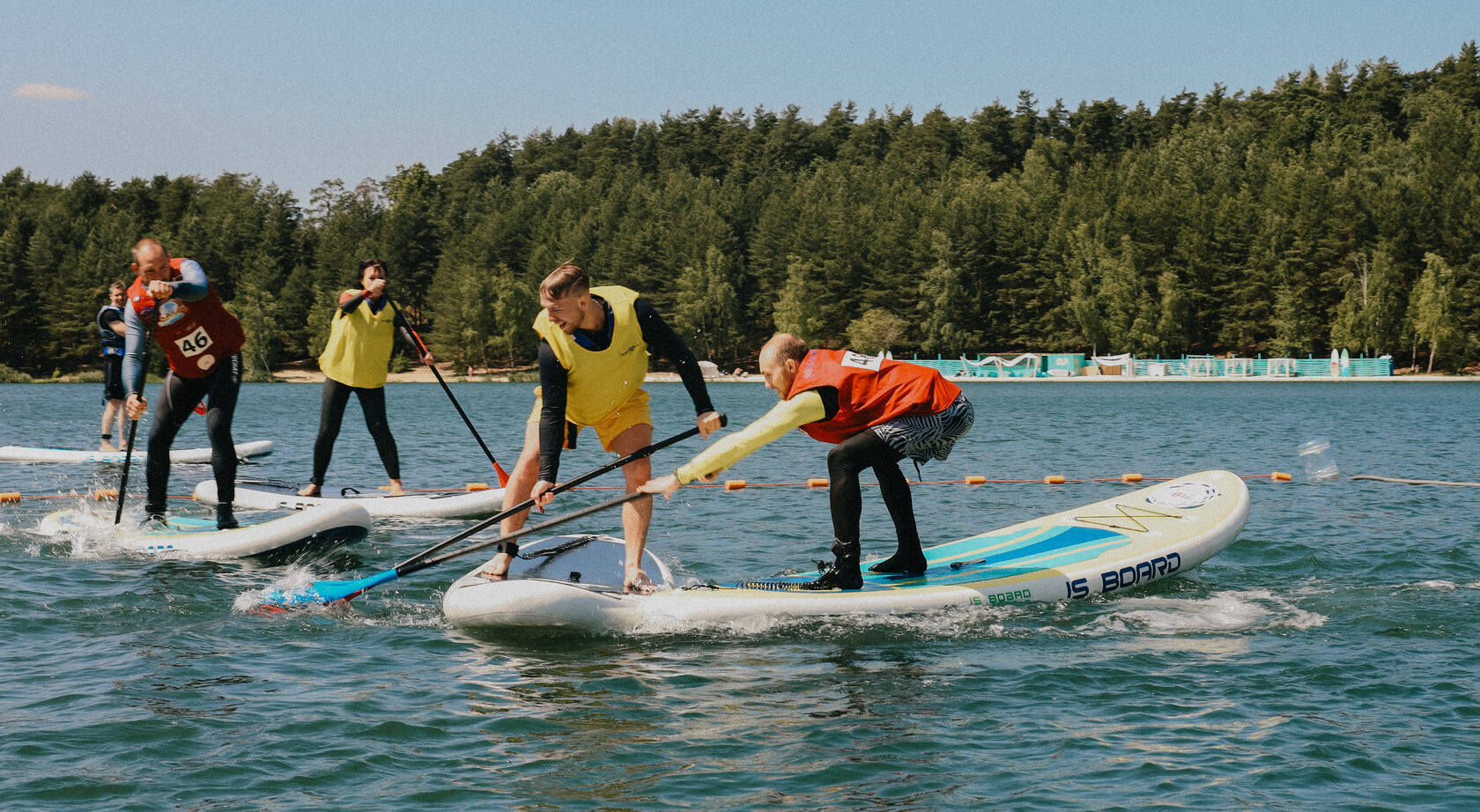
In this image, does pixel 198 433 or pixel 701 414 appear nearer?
pixel 701 414

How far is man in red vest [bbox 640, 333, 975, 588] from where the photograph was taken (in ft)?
22.8

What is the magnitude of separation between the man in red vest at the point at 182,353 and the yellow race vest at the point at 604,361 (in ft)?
10.6

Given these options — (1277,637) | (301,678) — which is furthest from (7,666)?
(1277,637)

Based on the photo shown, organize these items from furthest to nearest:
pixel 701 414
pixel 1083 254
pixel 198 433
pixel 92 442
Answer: pixel 1083 254 < pixel 198 433 < pixel 92 442 < pixel 701 414

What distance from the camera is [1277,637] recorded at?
23.9 feet

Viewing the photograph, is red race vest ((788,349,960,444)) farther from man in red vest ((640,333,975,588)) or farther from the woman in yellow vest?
the woman in yellow vest

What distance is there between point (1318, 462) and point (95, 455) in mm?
16688

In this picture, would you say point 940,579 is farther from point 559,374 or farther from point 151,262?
point 151,262

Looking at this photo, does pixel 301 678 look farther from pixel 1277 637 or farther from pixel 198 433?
pixel 198 433

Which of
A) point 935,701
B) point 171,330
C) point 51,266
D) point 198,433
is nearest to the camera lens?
point 935,701

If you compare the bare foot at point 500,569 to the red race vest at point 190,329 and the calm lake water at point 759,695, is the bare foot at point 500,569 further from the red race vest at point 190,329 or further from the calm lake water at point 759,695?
the red race vest at point 190,329

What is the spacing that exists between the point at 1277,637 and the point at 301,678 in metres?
5.57

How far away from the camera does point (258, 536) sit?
936 cm

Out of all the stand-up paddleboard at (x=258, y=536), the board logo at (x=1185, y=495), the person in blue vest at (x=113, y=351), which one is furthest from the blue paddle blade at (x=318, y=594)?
the person in blue vest at (x=113, y=351)
